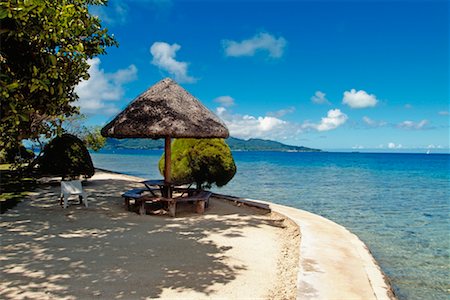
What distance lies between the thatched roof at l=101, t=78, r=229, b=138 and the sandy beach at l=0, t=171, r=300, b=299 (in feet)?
8.16

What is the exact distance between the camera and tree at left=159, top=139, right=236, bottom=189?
46.5 ft

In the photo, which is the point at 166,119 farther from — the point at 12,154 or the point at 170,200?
the point at 12,154

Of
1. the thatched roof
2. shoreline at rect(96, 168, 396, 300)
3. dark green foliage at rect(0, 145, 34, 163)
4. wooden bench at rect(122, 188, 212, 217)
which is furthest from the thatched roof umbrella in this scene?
dark green foliage at rect(0, 145, 34, 163)

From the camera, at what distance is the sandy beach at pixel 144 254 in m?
5.17

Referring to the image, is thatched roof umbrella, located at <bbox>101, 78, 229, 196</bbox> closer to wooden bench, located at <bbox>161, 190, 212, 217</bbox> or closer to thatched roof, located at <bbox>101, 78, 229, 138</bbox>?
thatched roof, located at <bbox>101, 78, 229, 138</bbox>

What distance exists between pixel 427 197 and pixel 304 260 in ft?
64.9

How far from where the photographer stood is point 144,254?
6.79m

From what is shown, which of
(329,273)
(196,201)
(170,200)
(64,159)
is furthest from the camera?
(64,159)

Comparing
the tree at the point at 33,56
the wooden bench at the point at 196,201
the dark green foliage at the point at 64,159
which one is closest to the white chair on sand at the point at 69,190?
the wooden bench at the point at 196,201

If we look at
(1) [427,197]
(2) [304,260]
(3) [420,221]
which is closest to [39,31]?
(2) [304,260]

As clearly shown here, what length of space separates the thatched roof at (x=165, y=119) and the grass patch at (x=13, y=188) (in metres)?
4.04

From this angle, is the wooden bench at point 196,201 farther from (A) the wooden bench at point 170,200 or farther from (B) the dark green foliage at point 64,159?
(B) the dark green foliage at point 64,159

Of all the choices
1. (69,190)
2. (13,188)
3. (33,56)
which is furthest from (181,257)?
(13,188)

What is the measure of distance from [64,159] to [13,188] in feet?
7.59
